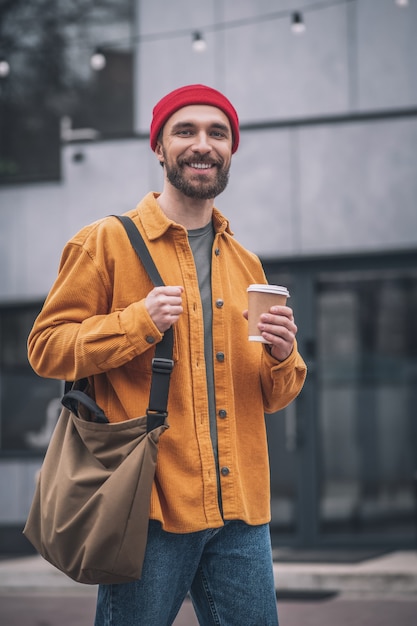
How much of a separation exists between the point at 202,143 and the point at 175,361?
57 cm

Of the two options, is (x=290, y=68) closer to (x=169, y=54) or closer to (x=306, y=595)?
(x=169, y=54)

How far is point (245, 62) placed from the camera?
9828 millimetres

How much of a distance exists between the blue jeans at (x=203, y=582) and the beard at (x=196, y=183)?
0.85m

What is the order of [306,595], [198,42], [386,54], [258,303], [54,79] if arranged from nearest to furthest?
1. [258,303]
2. [306,595]
3. [386,54]
4. [198,42]
5. [54,79]

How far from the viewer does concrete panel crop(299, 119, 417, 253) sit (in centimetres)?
920

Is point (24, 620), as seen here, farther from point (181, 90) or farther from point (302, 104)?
point (302, 104)

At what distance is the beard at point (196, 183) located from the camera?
2588 mm

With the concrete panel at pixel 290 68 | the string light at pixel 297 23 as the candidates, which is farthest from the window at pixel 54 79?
the string light at pixel 297 23

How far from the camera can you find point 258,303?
8.16 ft

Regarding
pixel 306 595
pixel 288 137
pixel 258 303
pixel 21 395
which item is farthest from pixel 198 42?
pixel 258 303

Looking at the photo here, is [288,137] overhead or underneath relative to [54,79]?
underneath

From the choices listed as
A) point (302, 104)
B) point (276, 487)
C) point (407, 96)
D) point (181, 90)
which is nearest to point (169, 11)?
point (302, 104)

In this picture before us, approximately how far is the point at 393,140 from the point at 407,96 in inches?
20.0

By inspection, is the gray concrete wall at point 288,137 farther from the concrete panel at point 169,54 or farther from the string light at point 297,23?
the string light at point 297,23
